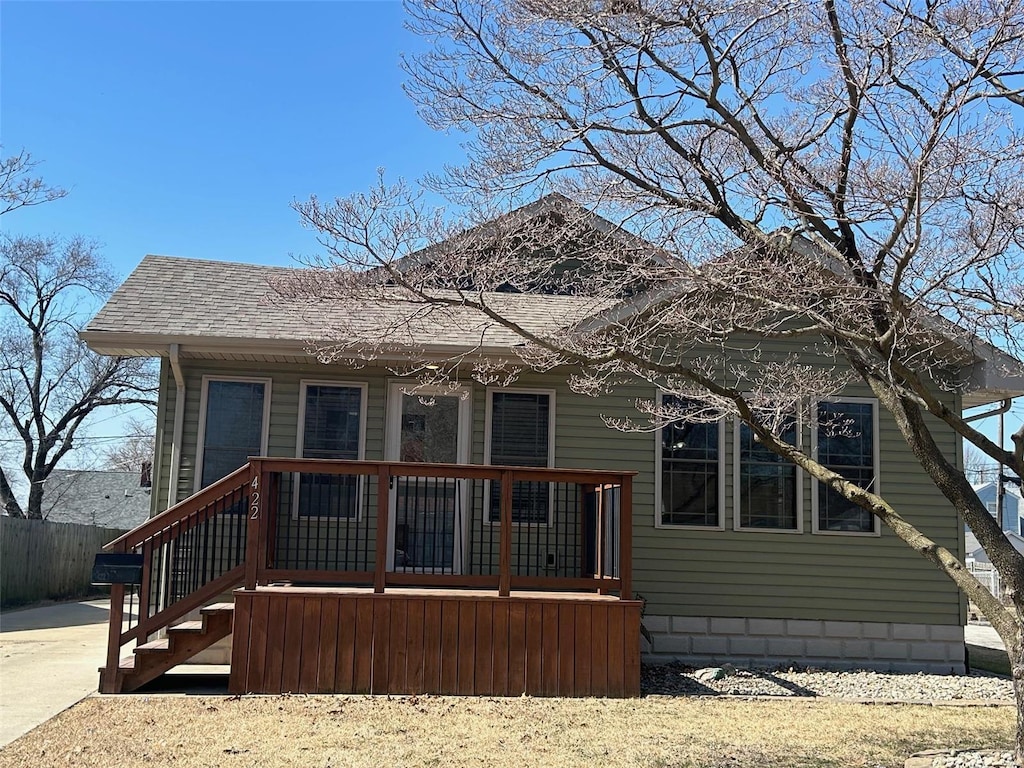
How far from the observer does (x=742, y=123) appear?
23.1 ft

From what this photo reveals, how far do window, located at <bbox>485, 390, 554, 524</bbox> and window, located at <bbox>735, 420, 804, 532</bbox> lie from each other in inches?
83.3

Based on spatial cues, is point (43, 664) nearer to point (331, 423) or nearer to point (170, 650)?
point (170, 650)

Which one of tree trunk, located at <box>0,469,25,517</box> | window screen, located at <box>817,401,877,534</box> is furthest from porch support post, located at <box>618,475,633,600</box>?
tree trunk, located at <box>0,469,25,517</box>

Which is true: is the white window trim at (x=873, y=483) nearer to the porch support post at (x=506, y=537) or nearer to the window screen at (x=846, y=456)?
the window screen at (x=846, y=456)

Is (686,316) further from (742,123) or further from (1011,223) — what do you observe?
(1011,223)

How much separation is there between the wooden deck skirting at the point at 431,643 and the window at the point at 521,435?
203 cm

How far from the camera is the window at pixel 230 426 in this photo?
9.67 metres

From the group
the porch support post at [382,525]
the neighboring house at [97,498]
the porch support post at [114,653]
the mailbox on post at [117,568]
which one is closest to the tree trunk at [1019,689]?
the porch support post at [382,525]

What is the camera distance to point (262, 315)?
999 centimetres

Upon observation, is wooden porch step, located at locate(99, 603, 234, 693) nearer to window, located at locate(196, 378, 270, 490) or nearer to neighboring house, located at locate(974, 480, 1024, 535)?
window, located at locate(196, 378, 270, 490)

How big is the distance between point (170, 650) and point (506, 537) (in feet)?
9.43

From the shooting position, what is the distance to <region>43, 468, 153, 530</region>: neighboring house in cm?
3587

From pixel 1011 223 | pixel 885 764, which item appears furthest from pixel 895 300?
pixel 885 764

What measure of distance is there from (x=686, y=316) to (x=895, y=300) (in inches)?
66.6
